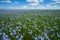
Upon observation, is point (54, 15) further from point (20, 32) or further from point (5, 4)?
point (5, 4)

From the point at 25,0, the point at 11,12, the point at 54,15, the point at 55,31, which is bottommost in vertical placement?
the point at 55,31

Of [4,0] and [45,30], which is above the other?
[4,0]

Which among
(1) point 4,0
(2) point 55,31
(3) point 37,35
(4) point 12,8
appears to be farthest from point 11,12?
(2) point 55,31

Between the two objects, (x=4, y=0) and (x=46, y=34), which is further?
(x=4, y=0)

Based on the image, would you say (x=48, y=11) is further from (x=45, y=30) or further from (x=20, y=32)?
(x=20, y=32)

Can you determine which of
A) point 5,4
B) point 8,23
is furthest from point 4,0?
point 8,23

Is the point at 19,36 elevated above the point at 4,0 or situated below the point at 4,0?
below
